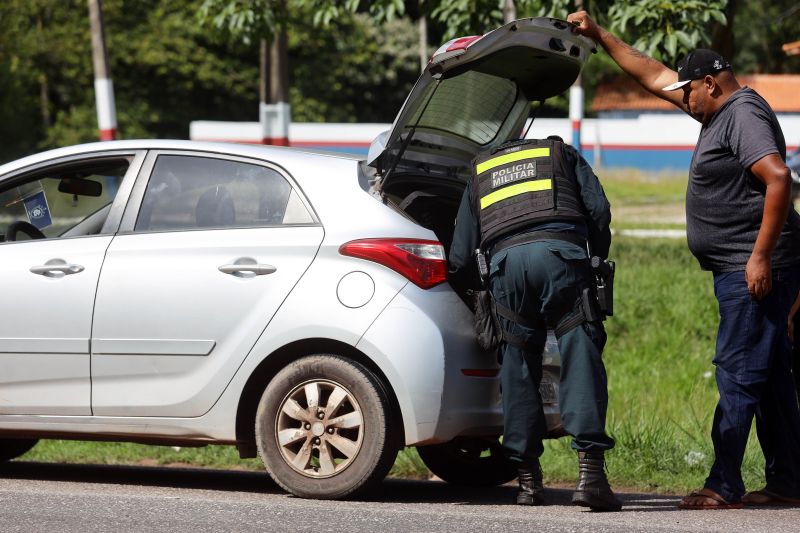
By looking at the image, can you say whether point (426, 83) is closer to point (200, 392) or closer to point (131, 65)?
point (200, 392)

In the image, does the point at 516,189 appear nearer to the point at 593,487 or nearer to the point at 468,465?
the point at 593,487

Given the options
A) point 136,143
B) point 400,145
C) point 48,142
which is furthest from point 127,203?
point 48,142

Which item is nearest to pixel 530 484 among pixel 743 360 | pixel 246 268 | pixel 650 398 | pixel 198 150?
pixel 743 360

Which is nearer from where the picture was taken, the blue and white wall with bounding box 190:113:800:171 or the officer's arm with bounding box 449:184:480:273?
the officer's arm with bounding box 449:184:480:273

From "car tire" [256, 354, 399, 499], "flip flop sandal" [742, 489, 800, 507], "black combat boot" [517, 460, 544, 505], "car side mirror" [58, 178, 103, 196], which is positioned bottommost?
"flip flop sandal" [742, 489, 800, 507]

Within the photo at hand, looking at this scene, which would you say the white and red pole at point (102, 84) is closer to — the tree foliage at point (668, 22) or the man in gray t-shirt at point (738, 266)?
the tree foliage at point (668, 22)

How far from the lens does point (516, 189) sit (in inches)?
213

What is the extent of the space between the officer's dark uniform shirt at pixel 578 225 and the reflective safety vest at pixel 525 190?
3 centimetres

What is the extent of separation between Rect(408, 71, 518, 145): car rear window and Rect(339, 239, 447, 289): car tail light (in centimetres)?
59

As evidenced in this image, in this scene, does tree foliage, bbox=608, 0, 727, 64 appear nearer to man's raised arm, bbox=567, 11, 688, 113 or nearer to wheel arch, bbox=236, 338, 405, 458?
man's raised arm, bbox=567, 11, 688, 113

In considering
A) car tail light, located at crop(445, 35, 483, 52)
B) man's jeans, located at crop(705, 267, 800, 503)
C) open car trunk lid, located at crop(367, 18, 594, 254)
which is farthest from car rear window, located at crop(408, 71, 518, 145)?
man's jeans, located at crop(705, 267, 800, 503)

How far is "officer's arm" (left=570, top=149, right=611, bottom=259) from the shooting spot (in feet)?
17.7

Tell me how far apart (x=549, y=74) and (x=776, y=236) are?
1.32 metres

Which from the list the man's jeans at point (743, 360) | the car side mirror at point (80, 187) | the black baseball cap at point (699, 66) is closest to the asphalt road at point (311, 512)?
the man's jeans at point (743, 360)
